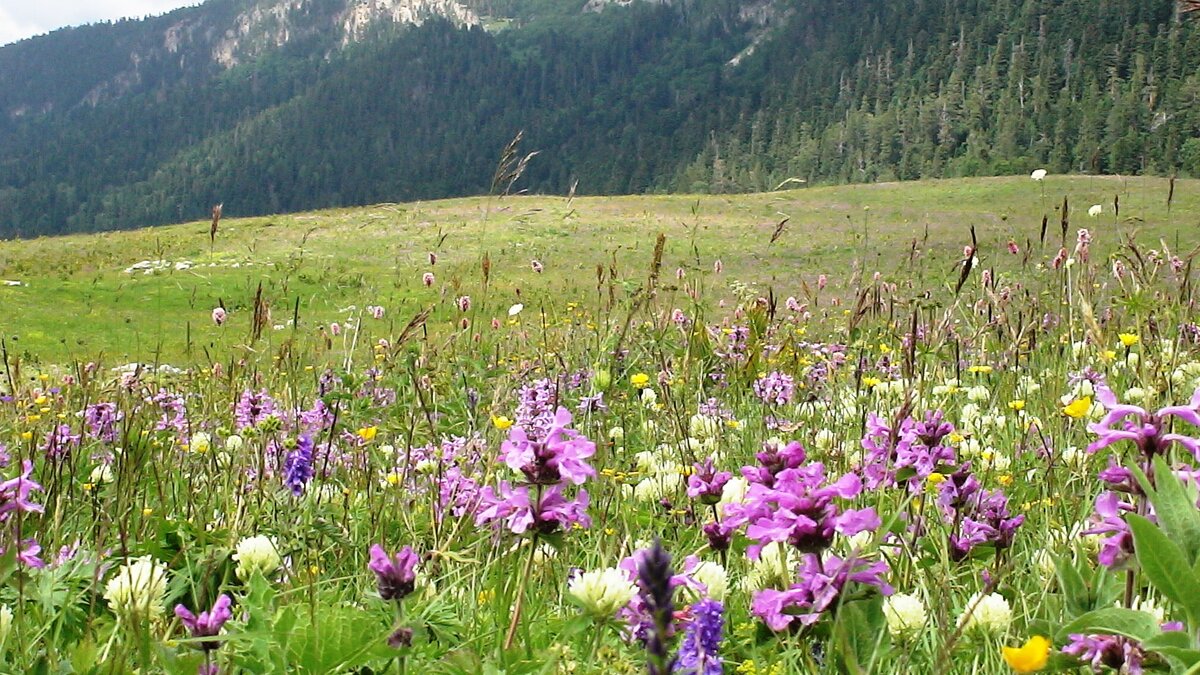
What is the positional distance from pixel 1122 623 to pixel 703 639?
498mm

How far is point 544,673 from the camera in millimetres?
1103

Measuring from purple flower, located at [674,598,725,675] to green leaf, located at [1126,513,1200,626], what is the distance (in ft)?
1.66

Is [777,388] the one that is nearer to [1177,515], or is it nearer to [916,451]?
[916,451]

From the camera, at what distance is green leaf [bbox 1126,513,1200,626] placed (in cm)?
85

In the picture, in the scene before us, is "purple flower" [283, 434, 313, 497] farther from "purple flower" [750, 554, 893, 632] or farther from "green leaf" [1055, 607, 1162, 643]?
"green leaf" [1055, 607, 1162, 643]

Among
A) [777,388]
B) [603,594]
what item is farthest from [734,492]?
[777,388]

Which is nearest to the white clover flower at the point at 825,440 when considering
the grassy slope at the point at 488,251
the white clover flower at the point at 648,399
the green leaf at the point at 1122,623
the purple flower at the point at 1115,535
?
the white clover flower at the point at 648,399

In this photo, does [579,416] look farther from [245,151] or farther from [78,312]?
[245,151]

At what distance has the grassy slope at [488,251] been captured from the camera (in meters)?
16.3

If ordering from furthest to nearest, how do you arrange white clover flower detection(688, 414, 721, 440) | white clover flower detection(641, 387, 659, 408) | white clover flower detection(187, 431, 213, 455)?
white clover flower detection(641, 387, 659, 408)
white clover flower detection(688, 414, 721, 440)
white clover flower detection(187, 431, 213, 455)

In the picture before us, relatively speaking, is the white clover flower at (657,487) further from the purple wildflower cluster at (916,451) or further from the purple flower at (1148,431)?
the purple flower at (1148,431)

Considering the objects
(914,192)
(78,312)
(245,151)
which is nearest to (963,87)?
(914,192)

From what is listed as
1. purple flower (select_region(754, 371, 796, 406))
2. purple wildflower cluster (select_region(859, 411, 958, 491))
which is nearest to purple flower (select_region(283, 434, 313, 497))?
purple wildflower cluster (select_region(859, 411, 958, 491))

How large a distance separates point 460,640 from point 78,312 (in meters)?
18.7
